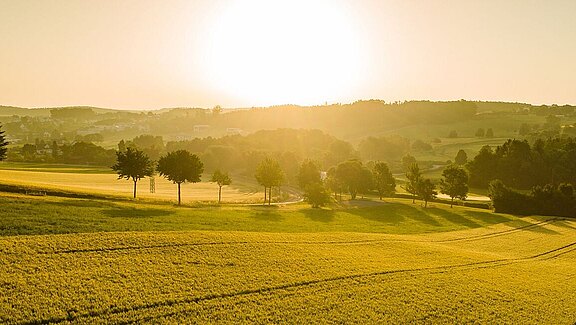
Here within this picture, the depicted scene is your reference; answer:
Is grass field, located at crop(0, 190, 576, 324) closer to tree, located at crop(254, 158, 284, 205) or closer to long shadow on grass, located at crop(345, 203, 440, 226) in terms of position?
long shadow on grass, located at crop(345, 203, 440, 226)

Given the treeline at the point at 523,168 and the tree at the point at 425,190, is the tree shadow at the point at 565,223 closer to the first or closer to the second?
the tree at the point at 425,190

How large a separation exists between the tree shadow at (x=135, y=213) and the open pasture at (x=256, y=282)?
35.1 ft

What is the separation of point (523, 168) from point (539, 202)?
Answer: 45.4 metres

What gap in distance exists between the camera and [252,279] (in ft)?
102

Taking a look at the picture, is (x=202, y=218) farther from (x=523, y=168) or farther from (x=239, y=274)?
(x=523, y=168)

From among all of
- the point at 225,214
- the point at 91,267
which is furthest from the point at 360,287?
the point at 225,214

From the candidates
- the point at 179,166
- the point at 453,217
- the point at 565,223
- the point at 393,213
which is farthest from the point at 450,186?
the point at 179,166

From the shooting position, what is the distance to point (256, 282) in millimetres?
30453

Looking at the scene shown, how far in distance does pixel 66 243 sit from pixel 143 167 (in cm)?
4353

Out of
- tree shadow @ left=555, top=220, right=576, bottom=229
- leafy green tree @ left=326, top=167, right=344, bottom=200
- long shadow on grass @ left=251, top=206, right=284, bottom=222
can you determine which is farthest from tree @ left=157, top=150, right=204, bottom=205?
tree shadow @ left=555, top=220, right=576, bottom=229

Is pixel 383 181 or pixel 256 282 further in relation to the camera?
pixel 383 181

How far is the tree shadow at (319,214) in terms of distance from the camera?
69.3 m

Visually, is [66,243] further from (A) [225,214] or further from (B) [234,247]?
(A) [225,214]

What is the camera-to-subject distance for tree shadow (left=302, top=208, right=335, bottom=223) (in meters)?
69.3
